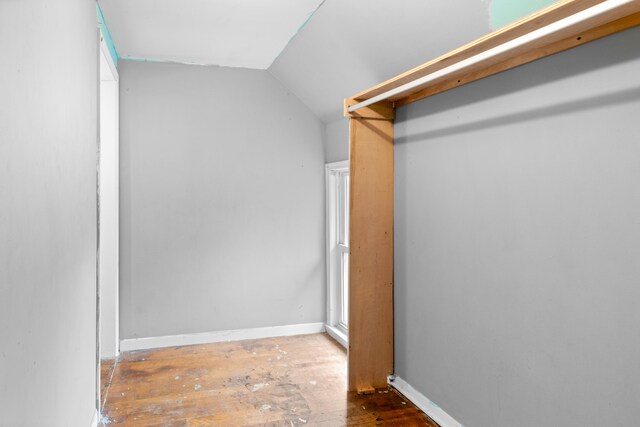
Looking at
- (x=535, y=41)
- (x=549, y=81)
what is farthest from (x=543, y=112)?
(x=535, y=41)

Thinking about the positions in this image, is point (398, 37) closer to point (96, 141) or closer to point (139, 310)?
point (96, 141)

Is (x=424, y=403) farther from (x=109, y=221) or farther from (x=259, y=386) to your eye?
(x=109, y=221)

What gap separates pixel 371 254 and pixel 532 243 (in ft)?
4.02

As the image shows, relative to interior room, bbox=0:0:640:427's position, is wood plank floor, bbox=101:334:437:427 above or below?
below

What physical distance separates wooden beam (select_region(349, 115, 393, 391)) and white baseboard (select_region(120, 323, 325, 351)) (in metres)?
1.39

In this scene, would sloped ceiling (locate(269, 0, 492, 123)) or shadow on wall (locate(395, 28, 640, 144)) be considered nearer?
shadow on wall (locate(395, 28, 640, 144))

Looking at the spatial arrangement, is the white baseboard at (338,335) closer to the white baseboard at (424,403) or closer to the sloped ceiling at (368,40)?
the white baseboard at (424,403)

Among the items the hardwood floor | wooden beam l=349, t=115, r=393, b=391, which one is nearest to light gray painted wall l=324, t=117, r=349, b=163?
wooden beam l=349, t=115, r=393, b=391

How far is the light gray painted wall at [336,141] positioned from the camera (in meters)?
4.02

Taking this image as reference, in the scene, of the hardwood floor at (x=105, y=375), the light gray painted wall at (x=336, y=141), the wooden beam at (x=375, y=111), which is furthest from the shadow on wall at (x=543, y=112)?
the hardwood floor at (x=105, y=375)

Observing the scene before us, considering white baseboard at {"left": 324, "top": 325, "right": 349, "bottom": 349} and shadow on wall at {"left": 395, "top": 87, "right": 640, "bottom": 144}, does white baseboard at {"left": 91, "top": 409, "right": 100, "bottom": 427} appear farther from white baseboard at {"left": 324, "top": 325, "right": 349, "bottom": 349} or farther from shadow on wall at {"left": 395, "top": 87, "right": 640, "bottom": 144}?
shadow on wall at {"left": 395, "top": 87, "right": 640, "bottom": 144}

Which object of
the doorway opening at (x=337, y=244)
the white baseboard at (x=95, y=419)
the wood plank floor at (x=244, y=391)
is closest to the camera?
the white baseboard at (x=95, y=419)

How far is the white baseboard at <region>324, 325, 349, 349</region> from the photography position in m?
4.04

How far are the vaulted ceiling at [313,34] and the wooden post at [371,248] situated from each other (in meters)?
0.39
